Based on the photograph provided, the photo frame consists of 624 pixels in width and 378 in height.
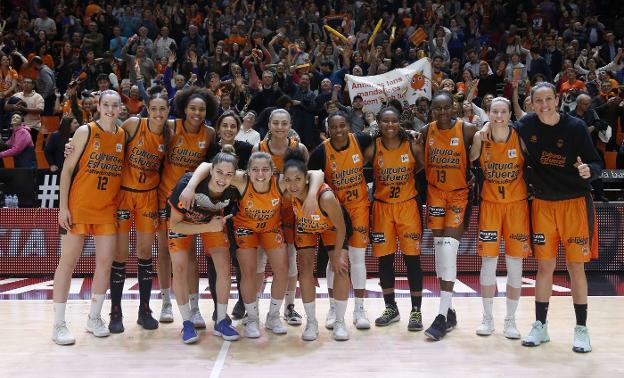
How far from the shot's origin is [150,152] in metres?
5.59

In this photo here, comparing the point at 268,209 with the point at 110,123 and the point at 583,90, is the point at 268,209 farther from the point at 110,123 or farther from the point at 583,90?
the point at 583,90

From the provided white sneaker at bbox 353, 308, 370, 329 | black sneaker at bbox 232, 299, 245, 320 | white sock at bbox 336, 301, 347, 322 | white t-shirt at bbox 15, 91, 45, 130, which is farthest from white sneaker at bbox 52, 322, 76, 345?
white t-shirt at bbox 15, 91, 45, 130

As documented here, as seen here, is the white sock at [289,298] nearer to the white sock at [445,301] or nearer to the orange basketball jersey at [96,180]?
the white sock at [445,301]

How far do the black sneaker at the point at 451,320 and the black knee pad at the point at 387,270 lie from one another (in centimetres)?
50

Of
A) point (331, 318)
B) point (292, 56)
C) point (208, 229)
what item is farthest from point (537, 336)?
point (292, 56)

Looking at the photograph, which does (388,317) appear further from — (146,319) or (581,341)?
(146,319)

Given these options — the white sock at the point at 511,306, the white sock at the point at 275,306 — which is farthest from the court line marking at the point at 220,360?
the white sock at the point at 511,306

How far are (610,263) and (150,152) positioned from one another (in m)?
5.35

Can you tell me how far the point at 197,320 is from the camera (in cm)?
577

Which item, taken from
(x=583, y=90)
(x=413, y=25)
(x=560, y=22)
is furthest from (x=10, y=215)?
(x=560, y=22)

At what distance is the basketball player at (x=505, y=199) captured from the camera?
5.32 m

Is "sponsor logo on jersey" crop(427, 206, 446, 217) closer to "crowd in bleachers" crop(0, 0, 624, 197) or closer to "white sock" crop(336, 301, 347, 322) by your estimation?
"white sock" crop(336, 301, 347, 322)

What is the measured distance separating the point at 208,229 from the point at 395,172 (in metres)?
1.51

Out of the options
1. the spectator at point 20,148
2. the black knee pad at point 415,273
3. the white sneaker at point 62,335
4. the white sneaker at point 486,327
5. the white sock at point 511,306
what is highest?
the spectator at point 20,148
